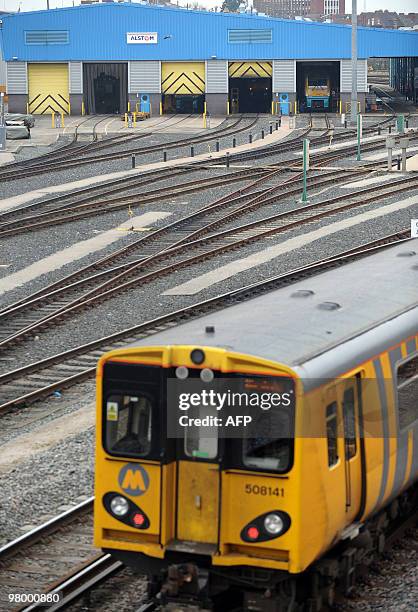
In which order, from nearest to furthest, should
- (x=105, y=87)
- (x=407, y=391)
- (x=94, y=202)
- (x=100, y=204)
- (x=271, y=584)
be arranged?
(x=271, y=584), (x=407, y=391), (x=100, y=204), (x=94, y=202), (x=105, y=87)

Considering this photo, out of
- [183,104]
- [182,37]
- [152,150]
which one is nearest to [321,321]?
[152,150]

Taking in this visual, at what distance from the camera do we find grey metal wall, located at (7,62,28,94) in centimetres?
7225

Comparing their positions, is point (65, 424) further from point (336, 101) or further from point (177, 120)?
point (336, 101)

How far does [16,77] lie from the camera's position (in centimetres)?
7238

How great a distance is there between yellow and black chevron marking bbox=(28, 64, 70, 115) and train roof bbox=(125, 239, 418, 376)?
63.1m

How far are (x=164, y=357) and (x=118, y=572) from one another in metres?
2.40

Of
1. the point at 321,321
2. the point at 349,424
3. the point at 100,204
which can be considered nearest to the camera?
the point at 349,424

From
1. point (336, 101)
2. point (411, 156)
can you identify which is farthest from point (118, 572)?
point (336, 101)

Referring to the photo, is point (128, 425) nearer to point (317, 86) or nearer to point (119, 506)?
point (119, 506)

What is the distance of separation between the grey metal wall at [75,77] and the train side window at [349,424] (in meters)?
65.3

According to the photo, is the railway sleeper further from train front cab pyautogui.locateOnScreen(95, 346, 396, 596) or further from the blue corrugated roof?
the blue corrugated roof

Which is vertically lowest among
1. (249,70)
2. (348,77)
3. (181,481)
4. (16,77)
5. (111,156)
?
(181,481)

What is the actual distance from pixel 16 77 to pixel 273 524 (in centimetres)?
6783

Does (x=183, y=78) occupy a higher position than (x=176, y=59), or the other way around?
(x=176, y=59)
